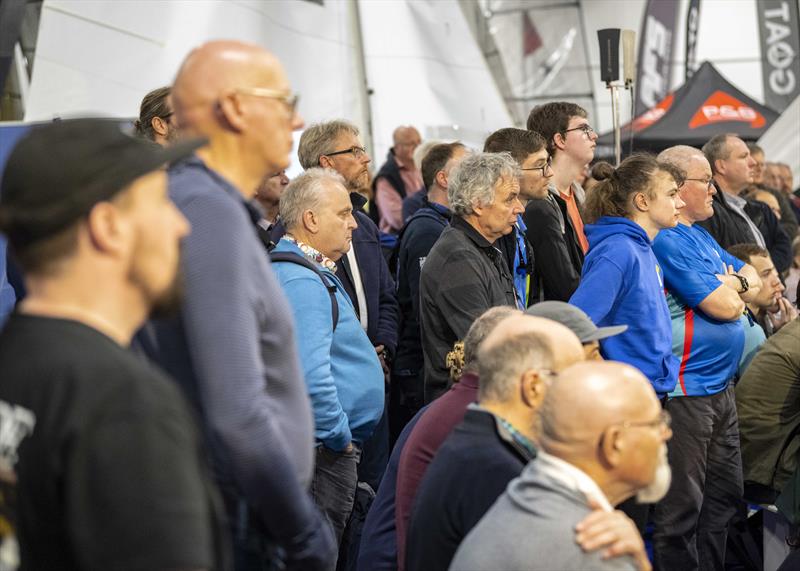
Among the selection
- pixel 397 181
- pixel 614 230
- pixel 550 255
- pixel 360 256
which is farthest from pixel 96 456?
pixel 397 181

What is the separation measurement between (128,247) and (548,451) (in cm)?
113

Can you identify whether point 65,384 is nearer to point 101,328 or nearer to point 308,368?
point 101,328

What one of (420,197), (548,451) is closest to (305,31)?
(420,197)

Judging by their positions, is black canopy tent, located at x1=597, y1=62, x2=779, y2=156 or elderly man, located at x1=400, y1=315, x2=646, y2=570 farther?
black canopy tent, located at x1=597, y1=62, x2=779, y2=156

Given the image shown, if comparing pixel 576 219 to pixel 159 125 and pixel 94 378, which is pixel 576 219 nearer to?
pixel 159 125

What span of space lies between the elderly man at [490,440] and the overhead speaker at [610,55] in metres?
4.29

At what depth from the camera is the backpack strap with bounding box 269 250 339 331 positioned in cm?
418

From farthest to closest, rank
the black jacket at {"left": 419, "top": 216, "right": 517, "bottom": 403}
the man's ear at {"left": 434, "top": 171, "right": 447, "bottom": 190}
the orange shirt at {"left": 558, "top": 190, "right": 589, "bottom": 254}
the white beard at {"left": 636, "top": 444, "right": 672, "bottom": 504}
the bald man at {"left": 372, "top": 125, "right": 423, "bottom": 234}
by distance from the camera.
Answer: the bald man at {"left": 372, "top": 125, "right": 423, "bottom": 234} → the man's ear at {"left": 434, "top": 171, "right": 447, "bottom": 190} → the orange shirt at {"left": 558, "top": 190, "right": 589, "bottom": 254} → the black jacket at {"left": 419, "top": 216, "right": 517, "bottom": 403} → the white beard at {"left": 636, "top": 444, "right": 672, "bottom": 504}

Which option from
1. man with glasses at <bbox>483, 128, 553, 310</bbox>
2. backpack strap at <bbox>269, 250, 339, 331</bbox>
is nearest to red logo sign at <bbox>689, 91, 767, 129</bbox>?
man with glasses at <bbox>483, 128, 553, 310</bbox>

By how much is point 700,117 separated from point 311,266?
1064cm

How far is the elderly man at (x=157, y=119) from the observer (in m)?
4.24

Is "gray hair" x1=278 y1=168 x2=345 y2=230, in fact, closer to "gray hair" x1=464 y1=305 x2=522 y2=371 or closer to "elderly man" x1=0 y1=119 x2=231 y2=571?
"gray hair" x1=464 y1=305 x2=522 y2=371

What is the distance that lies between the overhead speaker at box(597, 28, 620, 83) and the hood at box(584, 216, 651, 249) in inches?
85.7

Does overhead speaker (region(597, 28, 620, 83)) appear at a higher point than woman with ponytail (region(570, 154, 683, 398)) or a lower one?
higher
